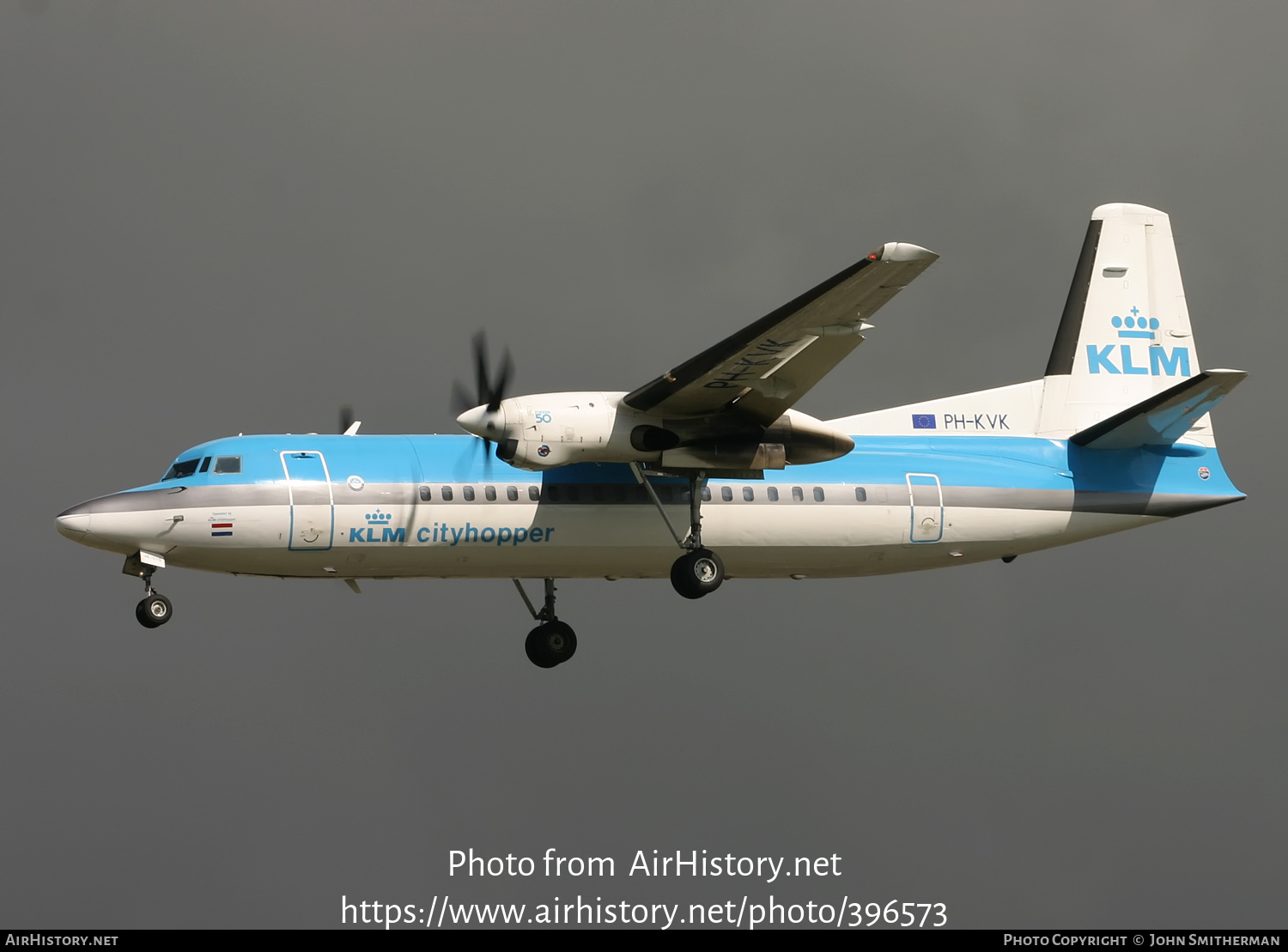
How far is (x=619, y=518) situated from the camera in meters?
23.6

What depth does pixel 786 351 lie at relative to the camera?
21641mm

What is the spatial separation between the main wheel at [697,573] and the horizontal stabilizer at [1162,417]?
625 cm

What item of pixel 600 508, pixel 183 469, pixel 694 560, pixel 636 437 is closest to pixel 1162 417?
pixel 694 560

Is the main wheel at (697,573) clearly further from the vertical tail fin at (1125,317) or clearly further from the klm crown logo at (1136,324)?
the klm crown logo at (1136,324)

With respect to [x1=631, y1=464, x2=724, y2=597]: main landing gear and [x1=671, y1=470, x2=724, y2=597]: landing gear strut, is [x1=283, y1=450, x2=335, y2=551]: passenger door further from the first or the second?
[x1=671, y1=470, x2=724, y2=597]: landing gear strut

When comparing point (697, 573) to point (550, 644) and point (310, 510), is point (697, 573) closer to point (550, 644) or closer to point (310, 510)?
point (550, 644)

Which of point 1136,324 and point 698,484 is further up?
point 1136,324

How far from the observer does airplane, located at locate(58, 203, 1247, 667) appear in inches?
872

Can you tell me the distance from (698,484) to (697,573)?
1.19m

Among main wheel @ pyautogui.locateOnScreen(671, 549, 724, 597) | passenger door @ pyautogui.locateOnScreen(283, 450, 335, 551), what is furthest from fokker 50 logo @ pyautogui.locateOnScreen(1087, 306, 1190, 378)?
passenger door @ pyautogui.locateOnScreen(283, 450, 335, 551)

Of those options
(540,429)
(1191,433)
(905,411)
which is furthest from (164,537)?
(1191,433)

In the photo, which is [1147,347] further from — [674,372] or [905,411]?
[674,372]

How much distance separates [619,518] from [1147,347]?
373 inches

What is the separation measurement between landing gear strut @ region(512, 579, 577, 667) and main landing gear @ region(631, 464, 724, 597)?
2.79m
